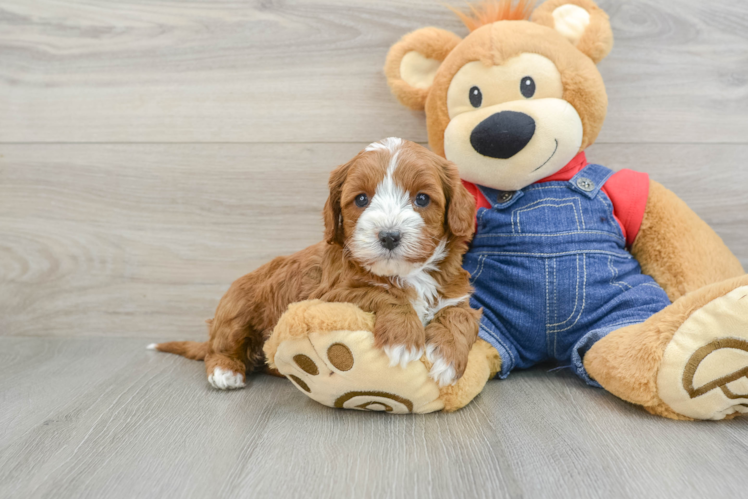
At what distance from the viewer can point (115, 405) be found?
1316 mm

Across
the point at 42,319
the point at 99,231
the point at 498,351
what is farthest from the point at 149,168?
the point at 498,351

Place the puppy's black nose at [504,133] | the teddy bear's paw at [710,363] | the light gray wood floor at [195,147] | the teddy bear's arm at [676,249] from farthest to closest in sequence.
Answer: the light gray wood floor at [195,147] → the teddy bear's arm at [676,249] → the puppy's black nose at [504,133] → the teddy bear's paw at [710,363]

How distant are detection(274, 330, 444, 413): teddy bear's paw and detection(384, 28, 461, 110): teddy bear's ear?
0.76 m

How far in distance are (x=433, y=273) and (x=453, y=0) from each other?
3.14ft

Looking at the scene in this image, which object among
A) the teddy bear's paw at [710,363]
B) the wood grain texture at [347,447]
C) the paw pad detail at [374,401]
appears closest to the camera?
the wood grain texture at [347,447]

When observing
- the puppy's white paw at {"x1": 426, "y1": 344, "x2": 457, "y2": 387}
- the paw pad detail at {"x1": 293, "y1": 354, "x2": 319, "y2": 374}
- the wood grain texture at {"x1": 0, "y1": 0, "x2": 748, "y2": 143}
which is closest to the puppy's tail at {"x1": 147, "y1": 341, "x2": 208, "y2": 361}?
the paw pad detail at {"x1": 293, "y1": 354, "x2": 319, "y2": 374}

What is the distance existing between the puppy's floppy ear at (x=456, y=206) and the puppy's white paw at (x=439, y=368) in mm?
265

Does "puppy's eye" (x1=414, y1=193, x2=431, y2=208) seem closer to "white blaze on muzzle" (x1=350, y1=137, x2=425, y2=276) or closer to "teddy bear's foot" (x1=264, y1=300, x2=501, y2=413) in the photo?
"white blaze on muzzle" (x1=350, y1=137, x2=425, y2=276)

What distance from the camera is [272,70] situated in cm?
173

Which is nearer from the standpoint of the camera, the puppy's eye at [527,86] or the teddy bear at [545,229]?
the teddy bear at [545,229]

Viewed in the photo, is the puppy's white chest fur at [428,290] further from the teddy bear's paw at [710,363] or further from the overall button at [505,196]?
the teddy bear's paw at [710,363]

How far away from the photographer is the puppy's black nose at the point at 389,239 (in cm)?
104

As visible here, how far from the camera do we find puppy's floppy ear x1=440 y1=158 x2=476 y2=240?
1155 millimetres

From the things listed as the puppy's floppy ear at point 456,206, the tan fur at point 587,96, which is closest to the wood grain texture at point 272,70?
the tan fur at point 587,96
